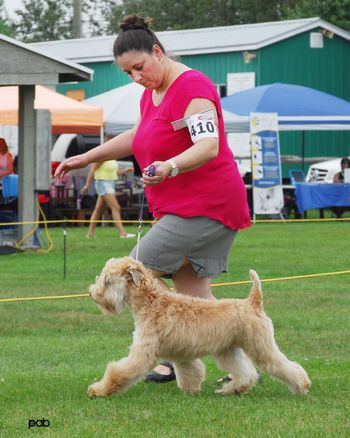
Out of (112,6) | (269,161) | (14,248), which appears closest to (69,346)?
(14,248)

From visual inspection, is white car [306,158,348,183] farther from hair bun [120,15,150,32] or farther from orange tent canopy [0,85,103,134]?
hair bun [120,15,150,32]

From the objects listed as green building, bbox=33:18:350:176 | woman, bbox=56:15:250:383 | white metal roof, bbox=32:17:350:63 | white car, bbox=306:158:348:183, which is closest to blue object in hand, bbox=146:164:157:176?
woman, bbox=56:15:250:383

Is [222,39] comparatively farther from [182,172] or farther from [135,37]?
[182,172]

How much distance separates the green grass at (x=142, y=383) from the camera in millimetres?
4922

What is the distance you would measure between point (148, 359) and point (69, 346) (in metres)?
2.25

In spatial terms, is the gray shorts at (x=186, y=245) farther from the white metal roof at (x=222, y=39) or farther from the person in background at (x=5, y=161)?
the white metal roof at (x=222, y=39)

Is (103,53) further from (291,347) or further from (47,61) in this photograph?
(291,347)

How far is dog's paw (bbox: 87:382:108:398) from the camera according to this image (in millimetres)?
5508

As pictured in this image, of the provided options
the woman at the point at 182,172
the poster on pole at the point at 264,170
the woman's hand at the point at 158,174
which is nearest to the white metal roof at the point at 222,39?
the poster on pole at the point at 264,170

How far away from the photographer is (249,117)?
22.0m

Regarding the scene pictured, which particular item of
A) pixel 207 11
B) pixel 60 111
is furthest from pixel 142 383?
pixel 207 11

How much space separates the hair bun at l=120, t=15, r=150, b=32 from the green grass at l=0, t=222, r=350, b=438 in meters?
1.84

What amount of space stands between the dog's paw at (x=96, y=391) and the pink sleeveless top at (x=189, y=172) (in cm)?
91

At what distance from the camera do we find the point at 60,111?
2020cm
